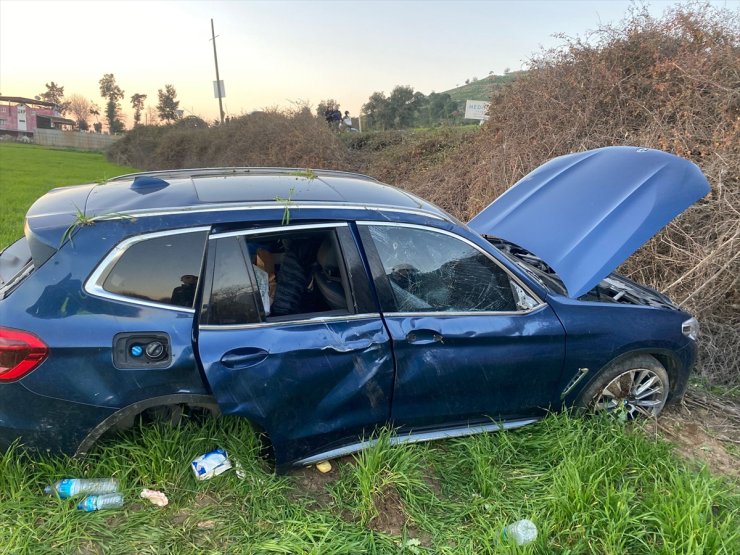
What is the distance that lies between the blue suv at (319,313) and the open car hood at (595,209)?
0.01 m

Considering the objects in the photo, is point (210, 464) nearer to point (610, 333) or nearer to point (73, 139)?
point (610, 333)

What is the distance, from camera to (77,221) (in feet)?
8.19

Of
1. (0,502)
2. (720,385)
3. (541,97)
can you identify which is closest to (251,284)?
(0,502)

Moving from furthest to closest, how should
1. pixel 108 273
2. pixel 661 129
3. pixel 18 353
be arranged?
pixel 661 129, pixel 108 273, pixel 18 353

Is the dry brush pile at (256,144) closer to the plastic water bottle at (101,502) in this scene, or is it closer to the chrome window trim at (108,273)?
the chrome window trim at (108,273)

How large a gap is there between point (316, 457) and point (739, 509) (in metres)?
2.25

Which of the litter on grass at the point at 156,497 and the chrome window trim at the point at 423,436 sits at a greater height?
the chrome window trim at the point at 423,436

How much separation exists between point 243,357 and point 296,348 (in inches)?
10.7

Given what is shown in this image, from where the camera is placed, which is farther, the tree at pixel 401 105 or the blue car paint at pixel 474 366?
the tree at pixel 401 105

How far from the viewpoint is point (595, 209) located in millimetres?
3531

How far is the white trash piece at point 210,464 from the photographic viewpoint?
2.74 meters

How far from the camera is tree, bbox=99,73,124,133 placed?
8956 centimetres

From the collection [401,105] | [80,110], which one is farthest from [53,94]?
[401,105]

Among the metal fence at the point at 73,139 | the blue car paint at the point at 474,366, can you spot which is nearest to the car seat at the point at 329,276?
the blue car paint at the point at 474,366
